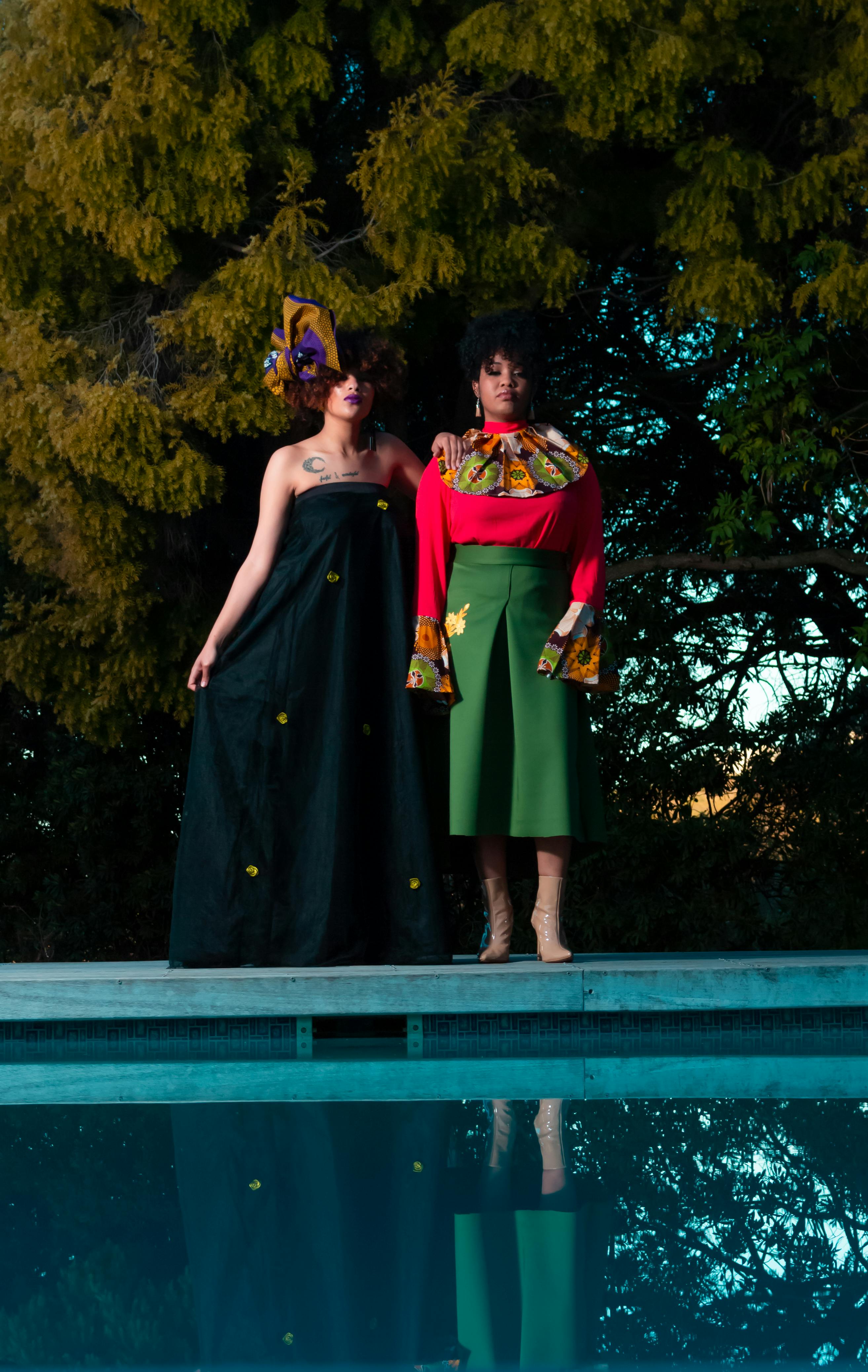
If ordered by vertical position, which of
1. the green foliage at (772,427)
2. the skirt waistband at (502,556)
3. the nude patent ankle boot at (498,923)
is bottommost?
the nude patent ankle boot at (498,923)

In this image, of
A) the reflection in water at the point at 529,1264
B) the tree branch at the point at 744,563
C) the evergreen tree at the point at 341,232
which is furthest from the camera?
the tree branch at the point at 744,563

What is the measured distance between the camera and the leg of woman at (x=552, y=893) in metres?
3.39

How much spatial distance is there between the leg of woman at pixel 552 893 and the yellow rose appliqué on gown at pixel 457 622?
0.56 m

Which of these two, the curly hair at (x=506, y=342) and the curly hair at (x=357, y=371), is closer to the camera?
the curly hair at (x=506, y=342)

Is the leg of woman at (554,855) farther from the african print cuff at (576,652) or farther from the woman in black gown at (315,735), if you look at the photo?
the african print cuff at (576,652)

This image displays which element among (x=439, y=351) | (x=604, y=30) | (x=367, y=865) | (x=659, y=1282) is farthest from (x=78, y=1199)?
(x=439, y=351)

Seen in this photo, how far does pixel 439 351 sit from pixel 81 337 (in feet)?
5.65

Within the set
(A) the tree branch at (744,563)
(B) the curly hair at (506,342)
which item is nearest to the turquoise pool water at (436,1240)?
(B) the curly hair at (506,342)

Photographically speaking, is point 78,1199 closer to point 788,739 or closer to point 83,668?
point 83,668

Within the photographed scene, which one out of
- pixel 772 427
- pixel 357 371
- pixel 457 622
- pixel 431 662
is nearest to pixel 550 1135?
pixel 431 662

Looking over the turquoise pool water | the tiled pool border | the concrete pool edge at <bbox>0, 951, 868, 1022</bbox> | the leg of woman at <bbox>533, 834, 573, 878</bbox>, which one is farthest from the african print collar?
the turquoise pool water

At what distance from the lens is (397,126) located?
4324mm

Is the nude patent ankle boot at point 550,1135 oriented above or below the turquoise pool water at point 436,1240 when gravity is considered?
above

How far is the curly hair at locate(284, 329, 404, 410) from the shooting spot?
3570 mm
